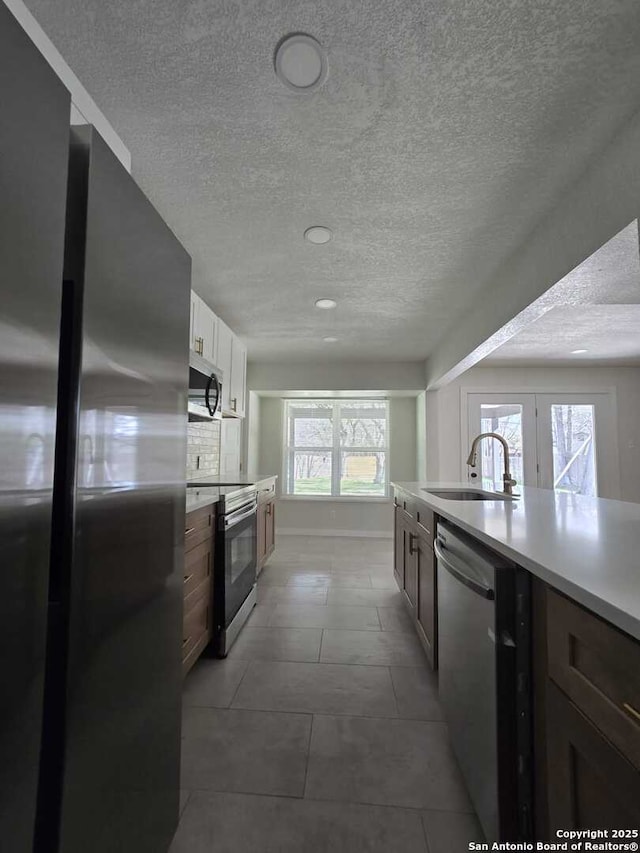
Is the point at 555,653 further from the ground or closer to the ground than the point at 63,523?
closer to the ground

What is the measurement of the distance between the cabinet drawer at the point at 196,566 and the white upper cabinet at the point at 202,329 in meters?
1.31

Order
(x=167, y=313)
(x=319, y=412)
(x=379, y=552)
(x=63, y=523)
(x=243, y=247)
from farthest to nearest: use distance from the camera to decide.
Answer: (x=319, y=412), (x=379, y=552), (x=243, y=247), (x=167, y=313), (x=63, y=523)

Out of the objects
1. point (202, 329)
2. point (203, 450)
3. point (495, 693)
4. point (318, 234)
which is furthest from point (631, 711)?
point (203, 450)

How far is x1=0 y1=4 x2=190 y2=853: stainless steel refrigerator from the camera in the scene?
58 centimetres

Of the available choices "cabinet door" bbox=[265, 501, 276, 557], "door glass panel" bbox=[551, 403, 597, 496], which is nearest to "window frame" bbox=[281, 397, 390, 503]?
"cabinet door" bbox=[265, 501, 276, 557]

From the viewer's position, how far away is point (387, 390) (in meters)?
5.52

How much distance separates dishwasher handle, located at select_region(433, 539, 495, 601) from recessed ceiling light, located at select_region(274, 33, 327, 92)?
1667 mm

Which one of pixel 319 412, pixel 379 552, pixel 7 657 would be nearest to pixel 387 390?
pixel 319 412

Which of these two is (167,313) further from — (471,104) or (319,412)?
(319,412)

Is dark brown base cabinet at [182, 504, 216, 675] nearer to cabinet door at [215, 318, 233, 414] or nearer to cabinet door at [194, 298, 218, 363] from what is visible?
cabinet door at [194, 298, 218, 363]

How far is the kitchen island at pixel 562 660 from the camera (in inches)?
28.4

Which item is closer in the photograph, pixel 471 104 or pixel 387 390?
pixel 471 104

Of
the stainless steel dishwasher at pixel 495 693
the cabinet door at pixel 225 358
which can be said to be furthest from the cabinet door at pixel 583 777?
the cabinet door at pixel 225 358

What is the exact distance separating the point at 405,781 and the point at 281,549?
3.84 meters
